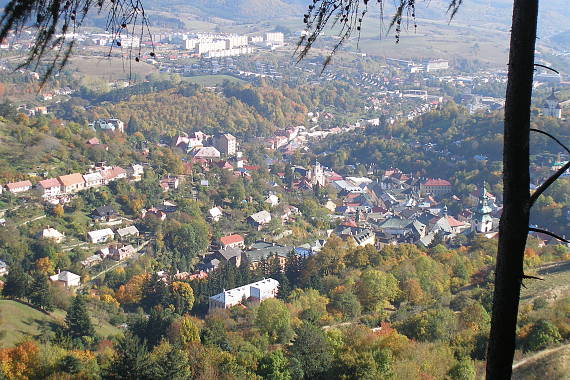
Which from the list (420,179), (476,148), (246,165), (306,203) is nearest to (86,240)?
(306,203)

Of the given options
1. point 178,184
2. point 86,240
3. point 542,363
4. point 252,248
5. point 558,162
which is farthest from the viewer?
point 558,162

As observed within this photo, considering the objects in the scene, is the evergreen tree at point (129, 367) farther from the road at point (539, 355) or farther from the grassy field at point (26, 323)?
the road at point (539, 355)

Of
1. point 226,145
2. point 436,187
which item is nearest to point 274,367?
point 436,187

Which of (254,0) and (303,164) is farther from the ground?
(254,0)

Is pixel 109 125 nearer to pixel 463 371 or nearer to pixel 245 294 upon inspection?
pixel 245 294

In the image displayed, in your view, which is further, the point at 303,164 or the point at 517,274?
the point at 303,164

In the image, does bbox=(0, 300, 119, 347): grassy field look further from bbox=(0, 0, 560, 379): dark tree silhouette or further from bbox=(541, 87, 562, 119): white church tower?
bbox=(541, 87, 562, 119): white church tower

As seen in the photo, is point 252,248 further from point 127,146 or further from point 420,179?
point 420,179
